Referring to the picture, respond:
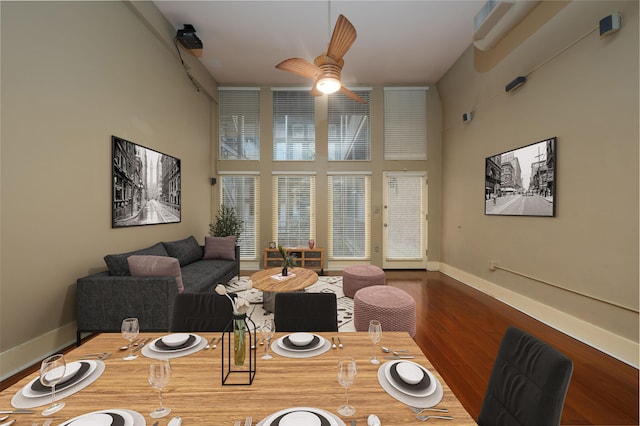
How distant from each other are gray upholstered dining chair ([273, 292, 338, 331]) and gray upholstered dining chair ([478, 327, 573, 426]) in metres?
0.86

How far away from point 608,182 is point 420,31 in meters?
3.36

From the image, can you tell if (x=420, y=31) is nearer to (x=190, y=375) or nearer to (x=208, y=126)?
(x=208, y=126)

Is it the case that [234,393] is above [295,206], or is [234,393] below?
below

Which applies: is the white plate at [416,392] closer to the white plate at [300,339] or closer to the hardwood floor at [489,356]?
the white plate at [300,339]

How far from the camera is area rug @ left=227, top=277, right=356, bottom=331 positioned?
3.21m

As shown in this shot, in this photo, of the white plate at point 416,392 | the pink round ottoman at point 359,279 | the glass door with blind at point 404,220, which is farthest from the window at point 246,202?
the white plate at point 416,392

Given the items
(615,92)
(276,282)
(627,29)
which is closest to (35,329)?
(276,282)

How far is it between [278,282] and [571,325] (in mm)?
3283

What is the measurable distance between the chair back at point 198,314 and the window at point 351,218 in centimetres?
454

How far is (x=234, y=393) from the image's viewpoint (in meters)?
0.95

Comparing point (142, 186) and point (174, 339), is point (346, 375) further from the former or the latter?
point (142, 186)

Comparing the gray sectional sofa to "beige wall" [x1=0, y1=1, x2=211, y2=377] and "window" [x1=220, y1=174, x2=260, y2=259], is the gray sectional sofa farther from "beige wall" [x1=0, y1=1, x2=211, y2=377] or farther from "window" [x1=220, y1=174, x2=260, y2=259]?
"window" [x1=220, y1=174, x2=260, y2=259]

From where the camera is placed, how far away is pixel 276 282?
3.28 meters

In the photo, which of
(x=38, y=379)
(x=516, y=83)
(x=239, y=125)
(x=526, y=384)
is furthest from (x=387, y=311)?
(x=239, y=125)
